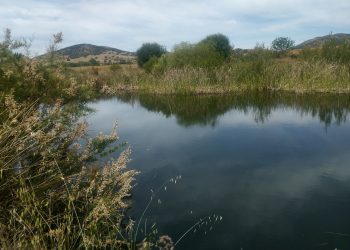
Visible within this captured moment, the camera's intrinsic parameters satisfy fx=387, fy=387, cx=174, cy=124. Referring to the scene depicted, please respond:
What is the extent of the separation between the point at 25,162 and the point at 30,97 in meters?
1.46

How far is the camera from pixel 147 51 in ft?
116

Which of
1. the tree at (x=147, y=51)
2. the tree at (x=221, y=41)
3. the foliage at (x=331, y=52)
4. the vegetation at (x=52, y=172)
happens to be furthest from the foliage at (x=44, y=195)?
the tree at (x=147, y=51)

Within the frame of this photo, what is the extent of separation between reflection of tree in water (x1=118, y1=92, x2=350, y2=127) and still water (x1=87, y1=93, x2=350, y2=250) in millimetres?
106

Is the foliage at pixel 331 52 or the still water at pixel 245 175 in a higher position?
the foliage at pixel 331 52

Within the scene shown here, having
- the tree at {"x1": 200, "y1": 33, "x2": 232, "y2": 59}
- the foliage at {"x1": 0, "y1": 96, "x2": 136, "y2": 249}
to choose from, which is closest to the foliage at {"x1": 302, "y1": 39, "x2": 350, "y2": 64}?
the tree at {"x1": 200, "y1": 33, "x2": 232, "y2": 59}

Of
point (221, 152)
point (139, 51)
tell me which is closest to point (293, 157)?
point (221, 152)

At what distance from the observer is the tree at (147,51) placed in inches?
1388

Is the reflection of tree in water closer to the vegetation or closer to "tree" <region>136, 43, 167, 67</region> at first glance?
the vegetation

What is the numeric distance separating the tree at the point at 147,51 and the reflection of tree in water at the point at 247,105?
15.4 meters

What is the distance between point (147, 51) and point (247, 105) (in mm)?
21116

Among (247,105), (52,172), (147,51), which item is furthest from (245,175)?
(147,51)

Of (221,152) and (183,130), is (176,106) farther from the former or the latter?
(221,152)

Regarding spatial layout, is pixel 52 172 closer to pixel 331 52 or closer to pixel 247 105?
pixel 247 105

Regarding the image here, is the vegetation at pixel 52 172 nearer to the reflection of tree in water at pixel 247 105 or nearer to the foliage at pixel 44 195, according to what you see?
the foliage at pixel 44 195
